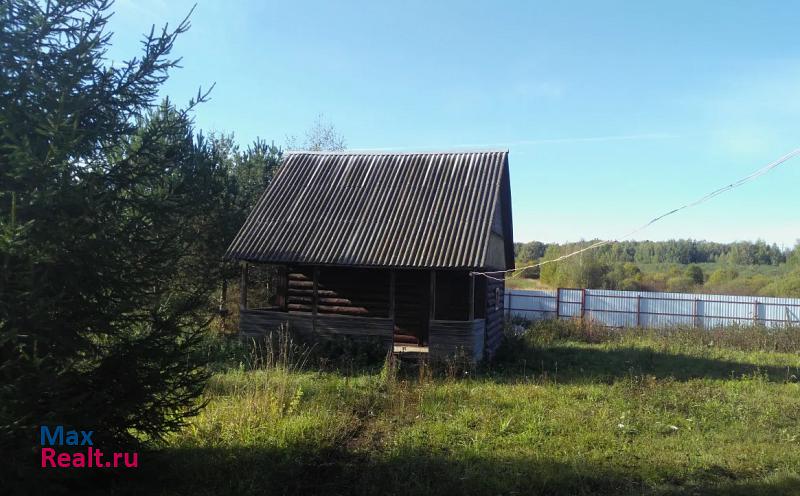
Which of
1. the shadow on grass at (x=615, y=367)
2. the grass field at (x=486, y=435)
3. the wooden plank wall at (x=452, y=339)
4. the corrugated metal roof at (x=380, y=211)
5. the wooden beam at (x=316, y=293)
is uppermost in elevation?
the corrugated metal roof at (x=380, y=211)

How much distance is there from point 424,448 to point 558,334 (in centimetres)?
1442

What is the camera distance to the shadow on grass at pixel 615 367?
11617 mm

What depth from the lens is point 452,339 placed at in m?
11.9

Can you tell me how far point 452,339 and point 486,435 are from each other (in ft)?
16.3

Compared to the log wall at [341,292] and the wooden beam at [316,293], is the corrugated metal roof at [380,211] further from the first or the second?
the log wall at [341,292]

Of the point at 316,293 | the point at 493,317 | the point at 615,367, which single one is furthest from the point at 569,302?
the point at 316,293

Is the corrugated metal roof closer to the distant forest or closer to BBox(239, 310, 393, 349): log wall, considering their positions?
BBox(239, 310, 393, 349): log wall

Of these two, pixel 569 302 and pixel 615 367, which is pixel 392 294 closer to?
pixel 615 367

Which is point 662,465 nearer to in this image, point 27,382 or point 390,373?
point 390,373

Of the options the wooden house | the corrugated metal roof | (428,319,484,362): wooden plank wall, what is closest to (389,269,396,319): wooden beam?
the wooden house

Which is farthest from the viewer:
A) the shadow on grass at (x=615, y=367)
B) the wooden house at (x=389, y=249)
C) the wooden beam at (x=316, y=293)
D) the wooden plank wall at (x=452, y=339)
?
the wooden beam at (x=316, y=293)

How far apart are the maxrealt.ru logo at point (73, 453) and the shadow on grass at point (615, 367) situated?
25.2ft

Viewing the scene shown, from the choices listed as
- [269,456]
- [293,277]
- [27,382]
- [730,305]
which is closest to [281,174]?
[293,277]

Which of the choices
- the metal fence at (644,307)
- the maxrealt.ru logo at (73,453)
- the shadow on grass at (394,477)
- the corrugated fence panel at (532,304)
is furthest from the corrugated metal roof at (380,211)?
the metal fence at (644,307)
